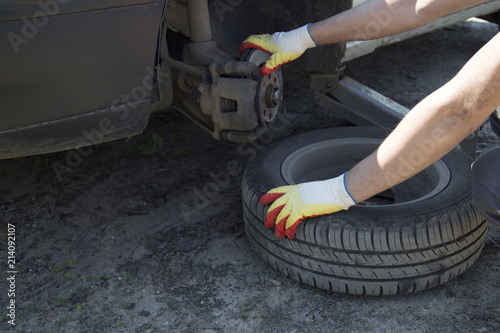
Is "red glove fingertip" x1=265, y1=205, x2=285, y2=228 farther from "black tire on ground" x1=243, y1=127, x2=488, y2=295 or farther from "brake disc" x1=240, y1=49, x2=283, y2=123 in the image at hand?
"brake disc" x1=240, y1=49, x2=283, y2=123

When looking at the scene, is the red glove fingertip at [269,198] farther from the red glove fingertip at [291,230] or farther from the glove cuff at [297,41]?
the glove cuff at [297,41]

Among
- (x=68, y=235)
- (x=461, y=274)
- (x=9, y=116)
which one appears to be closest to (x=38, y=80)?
(x=9, y=116)

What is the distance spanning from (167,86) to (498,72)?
1.28 m

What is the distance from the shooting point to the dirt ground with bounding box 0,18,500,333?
5.78 ft

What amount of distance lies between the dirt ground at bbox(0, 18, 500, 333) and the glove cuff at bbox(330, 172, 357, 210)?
0.35 meters

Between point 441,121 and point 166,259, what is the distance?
1204 millimetres

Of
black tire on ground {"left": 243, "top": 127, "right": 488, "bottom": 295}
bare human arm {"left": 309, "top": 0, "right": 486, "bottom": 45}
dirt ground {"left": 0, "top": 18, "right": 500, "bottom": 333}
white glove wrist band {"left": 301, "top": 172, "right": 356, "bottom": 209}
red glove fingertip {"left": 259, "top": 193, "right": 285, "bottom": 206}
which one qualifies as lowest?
dirt ground {"left": 0, "top": 18, "right": 500, "bottom": 333}

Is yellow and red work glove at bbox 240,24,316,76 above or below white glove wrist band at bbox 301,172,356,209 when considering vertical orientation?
above

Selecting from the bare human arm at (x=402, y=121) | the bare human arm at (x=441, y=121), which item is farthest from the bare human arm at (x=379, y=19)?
the bare human arm at (x=441, y=121)

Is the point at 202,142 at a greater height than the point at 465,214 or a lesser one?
lesser

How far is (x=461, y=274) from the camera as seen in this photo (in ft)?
6.33

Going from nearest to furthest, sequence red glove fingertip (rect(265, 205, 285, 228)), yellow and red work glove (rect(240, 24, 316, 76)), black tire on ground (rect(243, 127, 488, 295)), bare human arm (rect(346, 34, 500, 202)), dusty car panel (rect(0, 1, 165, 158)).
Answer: bare human arm (rect(346, 34, 500, 202)) < dusty car panel (rect(0, 1, 165, 158)) < black tire on ground (rect(243, 127, 488, 295)) < red glove fingertip (rect(265, 205, 285, 228)) < yellow and red work glove (rect(240, 24, 316, 76))

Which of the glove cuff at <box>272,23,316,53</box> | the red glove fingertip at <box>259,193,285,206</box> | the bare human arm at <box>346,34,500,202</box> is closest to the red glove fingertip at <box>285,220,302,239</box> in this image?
the red glove fingertip at <box>259,193,285,206</box>

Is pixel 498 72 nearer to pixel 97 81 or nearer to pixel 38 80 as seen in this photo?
pixel 97 81
